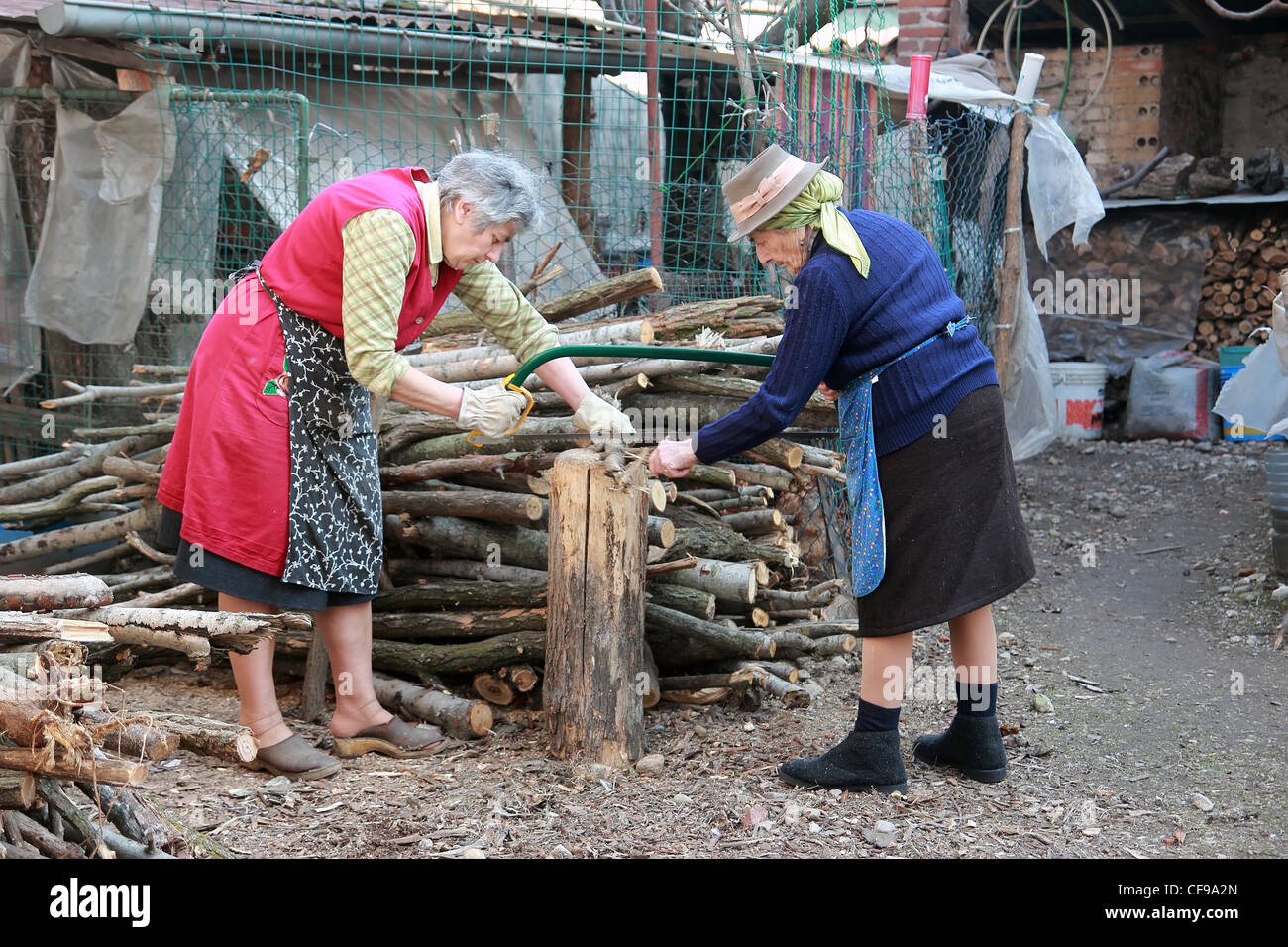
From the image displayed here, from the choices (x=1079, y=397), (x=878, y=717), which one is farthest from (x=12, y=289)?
(x=1079, y=397)

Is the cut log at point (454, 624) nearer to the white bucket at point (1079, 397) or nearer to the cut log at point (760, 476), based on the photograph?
the cut log at point (760, 476)

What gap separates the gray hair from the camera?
3268mm

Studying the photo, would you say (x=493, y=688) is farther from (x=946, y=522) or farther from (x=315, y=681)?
(x=946, y=522)

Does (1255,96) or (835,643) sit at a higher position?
(1255,96)

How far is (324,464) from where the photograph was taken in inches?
138

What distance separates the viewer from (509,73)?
23.3ft

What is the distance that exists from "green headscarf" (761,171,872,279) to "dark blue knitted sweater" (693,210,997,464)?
0.03m

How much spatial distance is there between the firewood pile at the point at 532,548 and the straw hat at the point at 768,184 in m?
0.87

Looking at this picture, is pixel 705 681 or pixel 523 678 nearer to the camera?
pixel 523 678

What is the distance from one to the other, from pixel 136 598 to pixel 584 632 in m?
2.04

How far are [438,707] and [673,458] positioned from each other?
4.43 ft

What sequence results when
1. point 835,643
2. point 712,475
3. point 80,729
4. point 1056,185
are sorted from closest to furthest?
point 80,729 < point 712,475 < point 835,643 < point 1056,185

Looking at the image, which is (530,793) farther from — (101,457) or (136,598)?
(101,457)

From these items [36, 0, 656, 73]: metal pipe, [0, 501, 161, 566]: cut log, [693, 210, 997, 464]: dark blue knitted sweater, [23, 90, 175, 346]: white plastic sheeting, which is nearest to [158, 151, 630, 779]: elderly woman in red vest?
[693, 210, 997, 464]: dark blue knitted sweater
